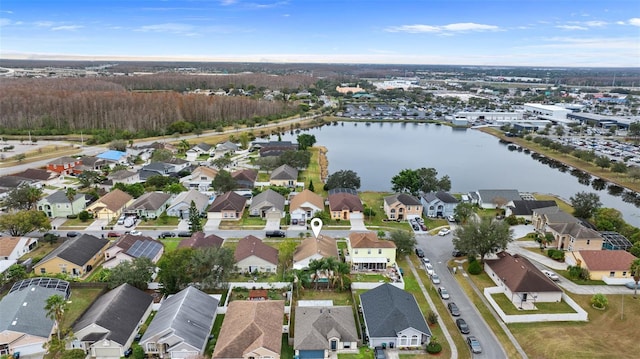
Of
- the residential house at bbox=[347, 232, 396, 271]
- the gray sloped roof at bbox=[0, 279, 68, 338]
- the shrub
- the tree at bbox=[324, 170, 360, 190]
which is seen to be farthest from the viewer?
the tree at bbox=[324, 170, 360, 190]

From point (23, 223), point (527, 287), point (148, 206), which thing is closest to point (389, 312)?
point (527, 287)

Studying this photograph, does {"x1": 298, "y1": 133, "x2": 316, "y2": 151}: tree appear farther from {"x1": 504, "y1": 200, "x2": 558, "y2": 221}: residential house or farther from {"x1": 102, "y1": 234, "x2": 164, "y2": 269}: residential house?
{"x1": 102, "y1": 234, "x2": 164, "y2": 269}: residential house

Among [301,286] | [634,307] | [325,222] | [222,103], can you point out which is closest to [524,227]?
[634,307]

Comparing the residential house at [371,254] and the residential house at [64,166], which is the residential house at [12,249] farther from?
the residential house at [64,166]

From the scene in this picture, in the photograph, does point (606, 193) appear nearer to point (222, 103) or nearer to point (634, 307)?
point (634, 307)

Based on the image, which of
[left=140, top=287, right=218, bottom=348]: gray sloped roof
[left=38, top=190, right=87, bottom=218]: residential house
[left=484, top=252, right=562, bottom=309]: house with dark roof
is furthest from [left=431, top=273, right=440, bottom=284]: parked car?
[left=38, top=190, right=87, bottom=218]: residential house

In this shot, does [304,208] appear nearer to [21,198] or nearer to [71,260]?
[71,260]

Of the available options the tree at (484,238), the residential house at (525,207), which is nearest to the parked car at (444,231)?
the tree at (484,238)
